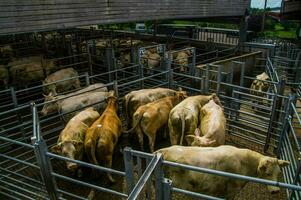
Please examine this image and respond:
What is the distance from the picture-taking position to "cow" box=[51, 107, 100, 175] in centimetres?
505

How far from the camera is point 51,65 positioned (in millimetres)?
11188

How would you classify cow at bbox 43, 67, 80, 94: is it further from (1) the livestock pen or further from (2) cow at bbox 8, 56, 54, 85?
(1) the livestock pen

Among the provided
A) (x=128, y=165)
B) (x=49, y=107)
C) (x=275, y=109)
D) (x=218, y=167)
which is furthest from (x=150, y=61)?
(x=128, y=165)

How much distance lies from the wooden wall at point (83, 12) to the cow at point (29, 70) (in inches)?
105

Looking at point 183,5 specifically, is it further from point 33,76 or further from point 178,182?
point 178,182

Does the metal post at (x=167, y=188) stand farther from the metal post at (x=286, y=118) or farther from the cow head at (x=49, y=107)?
the cow head at (x=49, y=107)

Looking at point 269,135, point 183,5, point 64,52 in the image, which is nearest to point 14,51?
point 64,52

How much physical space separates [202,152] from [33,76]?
877cm

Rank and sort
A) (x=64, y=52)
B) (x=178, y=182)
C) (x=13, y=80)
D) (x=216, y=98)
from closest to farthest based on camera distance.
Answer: (x=178, y=182), (x=216, y=98), (x=13, y=80), (x=64, y=52)

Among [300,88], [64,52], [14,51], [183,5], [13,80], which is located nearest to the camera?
[300,88]

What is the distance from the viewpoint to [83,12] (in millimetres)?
9391

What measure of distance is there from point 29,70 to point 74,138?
6370 mm

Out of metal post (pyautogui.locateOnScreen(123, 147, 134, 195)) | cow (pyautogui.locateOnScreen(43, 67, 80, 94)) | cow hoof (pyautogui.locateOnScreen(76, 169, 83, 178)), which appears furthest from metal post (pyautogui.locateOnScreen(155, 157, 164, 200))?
cow (pyautogui.locateOnScreen(43, 67, 80, 94))

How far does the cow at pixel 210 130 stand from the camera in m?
4.78
